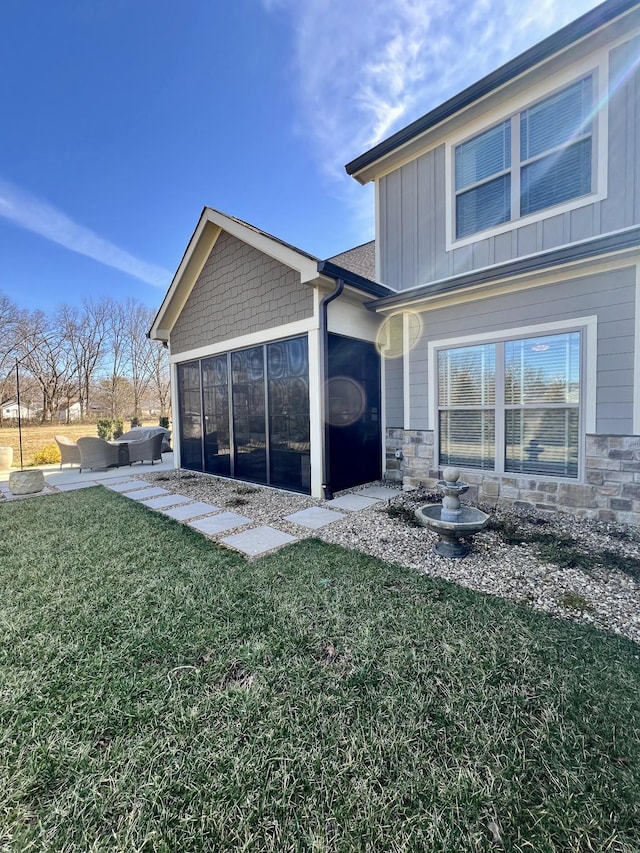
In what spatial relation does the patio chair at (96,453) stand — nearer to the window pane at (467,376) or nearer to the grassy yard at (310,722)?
the grassy yard at (310,722)

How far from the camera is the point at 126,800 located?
138cm

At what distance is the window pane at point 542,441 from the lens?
4.50m

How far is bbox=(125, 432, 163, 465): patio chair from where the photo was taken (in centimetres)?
972

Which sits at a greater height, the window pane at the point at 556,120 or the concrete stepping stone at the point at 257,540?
the window pane at the point at 556,120

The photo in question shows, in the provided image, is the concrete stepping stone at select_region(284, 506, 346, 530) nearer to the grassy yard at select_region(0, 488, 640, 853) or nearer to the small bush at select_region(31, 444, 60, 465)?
the grassy yard at select_region(0, 488, 640, 853)

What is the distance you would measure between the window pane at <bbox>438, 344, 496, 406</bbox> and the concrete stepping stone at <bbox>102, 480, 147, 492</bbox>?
5.94 metres

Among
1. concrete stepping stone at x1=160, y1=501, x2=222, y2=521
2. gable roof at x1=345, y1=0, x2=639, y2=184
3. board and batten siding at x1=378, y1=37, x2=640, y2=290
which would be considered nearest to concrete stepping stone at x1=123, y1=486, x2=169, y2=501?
concrete stepping stone at x1=160, y1=501, x2=222, y2=521

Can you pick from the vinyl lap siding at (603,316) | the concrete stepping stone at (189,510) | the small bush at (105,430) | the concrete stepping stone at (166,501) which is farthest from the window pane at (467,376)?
the small bush at (105,430)

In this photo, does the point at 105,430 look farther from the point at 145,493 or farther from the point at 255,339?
the point at 255,339

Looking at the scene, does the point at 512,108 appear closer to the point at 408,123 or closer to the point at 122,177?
the point at 408,123

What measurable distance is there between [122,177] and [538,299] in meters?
13.5

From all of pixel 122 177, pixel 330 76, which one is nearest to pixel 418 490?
pixel 330 76

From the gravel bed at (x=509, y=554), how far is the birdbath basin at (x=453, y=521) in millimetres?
112

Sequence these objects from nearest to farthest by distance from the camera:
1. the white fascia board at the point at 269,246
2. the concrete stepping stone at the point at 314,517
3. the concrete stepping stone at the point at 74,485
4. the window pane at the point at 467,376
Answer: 1. the concrete stepping stone at the point at 314,517
2. the window pane at the point at 467,376
3. the white fascia board at the point at 269,246
4. the concrete stepping stone at the point at 74,485
